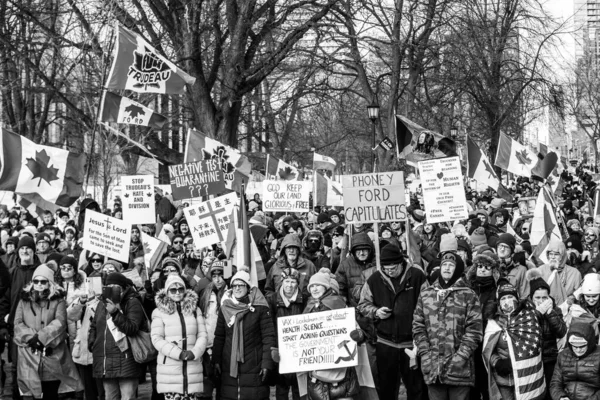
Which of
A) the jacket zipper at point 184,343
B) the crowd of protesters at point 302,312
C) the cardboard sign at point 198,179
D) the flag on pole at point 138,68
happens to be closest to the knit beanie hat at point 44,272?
the crowd of protesters at point 302,312

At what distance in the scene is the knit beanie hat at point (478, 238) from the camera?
46.7 feet

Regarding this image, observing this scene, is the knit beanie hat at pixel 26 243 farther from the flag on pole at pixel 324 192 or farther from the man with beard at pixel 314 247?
the flag on pole at pixel 324 192

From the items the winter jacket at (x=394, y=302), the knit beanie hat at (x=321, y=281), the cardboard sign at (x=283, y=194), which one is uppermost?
the cardboard sign at (x=283, y=194)

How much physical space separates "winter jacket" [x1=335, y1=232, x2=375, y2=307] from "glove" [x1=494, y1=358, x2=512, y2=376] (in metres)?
2.21

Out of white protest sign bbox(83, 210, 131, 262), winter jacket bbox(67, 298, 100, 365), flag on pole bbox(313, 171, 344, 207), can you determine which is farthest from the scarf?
flag on pole bbox(313, 171, 344, 207)

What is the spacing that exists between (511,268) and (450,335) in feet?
7.39

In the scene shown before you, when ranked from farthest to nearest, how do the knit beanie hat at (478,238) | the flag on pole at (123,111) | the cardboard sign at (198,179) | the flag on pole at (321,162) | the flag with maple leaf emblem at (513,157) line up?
the flag on pole at (321,162) < the flag with maple leaf emblem at (513,157) < the flag on pole at (123,111) < the cardboard sign at (198,179) < the knit beanie hat at (478,238)

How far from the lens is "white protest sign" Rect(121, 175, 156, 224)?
47.8 feet

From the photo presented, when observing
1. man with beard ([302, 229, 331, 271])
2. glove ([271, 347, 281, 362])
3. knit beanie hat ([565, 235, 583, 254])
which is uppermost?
man with beard ([302, 229, 331, 271])

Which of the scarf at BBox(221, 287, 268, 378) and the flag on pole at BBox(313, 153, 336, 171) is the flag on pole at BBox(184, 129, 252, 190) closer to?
the flag on pole at BBox(313, 153, 336, 171)

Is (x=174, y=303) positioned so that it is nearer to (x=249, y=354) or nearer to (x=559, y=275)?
(x=249, y=354)

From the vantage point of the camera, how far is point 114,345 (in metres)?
9.48

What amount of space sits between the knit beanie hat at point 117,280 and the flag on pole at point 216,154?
8.60 metres

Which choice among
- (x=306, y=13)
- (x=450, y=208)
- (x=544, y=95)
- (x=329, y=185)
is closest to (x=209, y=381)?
(x=450, y=208)
